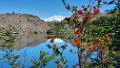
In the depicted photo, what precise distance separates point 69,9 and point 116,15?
350 inches

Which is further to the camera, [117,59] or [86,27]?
[117,59]

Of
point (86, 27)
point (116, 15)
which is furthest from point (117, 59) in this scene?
point (86, 27)

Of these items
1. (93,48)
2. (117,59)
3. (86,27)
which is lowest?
(117,59)

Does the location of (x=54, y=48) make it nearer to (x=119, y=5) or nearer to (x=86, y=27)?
(x=86, y=27)

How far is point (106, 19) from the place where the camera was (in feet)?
77.8

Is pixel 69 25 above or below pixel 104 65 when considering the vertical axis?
above

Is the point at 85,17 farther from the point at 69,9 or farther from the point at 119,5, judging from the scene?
the point at 119,5

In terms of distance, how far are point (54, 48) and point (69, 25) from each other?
129cm

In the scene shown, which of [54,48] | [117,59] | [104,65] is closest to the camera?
[54,48]

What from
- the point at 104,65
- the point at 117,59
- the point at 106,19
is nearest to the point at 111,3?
the point at 106,19

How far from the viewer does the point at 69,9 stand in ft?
53.1

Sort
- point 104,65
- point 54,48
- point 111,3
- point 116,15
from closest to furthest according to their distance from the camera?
1. point 54,48
2. point 104,65
3. point 116,15
4. point 111,3

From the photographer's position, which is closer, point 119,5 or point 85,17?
point 85,17

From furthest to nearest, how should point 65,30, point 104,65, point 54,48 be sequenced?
point 104,65 → point 54,48 → point 65,30
